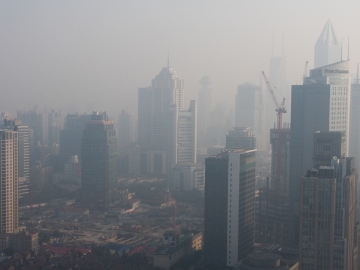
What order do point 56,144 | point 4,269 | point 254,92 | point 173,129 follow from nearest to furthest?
point 4,269 → point 173,129 → point 56,144 → point 254,92

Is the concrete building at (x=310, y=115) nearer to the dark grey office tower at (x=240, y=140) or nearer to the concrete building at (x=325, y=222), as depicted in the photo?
the concrete building at (x=325, y=222)

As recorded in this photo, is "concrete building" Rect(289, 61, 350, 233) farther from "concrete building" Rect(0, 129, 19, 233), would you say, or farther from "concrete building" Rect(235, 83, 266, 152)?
"concrete building" Rect(235, 83, 266, 152)

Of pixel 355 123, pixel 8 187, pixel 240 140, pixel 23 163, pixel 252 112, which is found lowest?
pixel 8 187

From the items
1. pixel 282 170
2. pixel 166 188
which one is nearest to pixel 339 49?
pixel 282 170

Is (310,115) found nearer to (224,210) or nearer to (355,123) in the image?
(224,210)

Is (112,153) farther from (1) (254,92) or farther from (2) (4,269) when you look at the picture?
(1) (254,92)

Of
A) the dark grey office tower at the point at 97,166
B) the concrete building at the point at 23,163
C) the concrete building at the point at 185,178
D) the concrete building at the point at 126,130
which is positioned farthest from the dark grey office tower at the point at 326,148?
the concrete building at the point at 126,130

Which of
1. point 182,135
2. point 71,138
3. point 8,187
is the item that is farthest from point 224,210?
point 71,138
